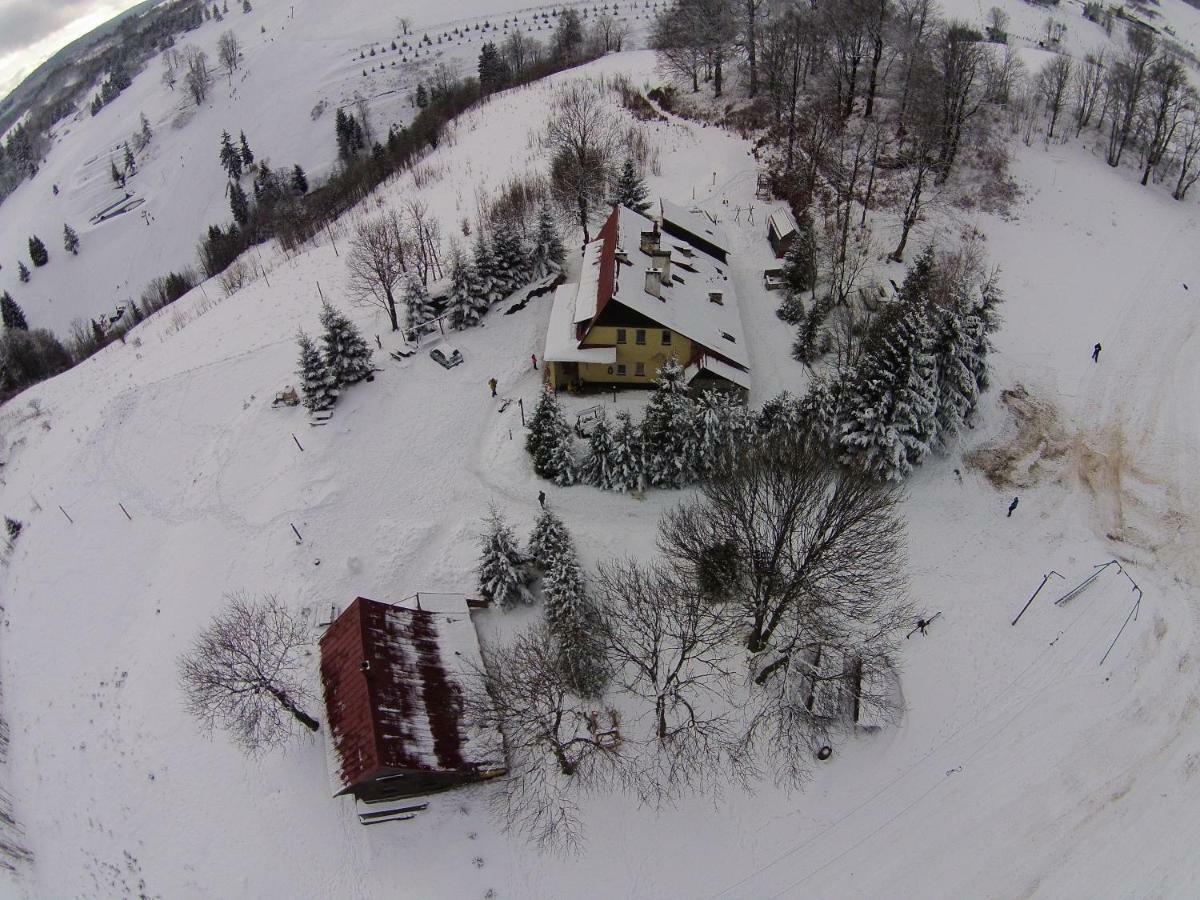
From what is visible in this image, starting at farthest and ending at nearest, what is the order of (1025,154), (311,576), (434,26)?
(434,26) → (1025,154) → (311,576)

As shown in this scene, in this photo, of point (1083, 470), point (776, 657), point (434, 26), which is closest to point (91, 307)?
point (434, 26)

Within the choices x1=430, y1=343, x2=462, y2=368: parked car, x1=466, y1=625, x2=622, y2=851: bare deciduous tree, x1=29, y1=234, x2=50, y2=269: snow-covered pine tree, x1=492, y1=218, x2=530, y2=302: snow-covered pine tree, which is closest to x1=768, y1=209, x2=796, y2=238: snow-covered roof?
x1=492, y1=218, x2=530, y2=302: snow-covered pine tree

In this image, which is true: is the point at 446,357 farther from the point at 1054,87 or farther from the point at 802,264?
the point at 1054,87

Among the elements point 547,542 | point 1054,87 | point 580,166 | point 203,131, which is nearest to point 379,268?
point 580,166

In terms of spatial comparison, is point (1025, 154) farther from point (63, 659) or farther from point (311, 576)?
point (63, 659)

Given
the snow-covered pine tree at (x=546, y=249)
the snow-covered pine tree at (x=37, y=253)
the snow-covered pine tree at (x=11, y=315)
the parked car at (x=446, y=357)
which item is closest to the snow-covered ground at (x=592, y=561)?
the parked car at (x=446, y=357)
